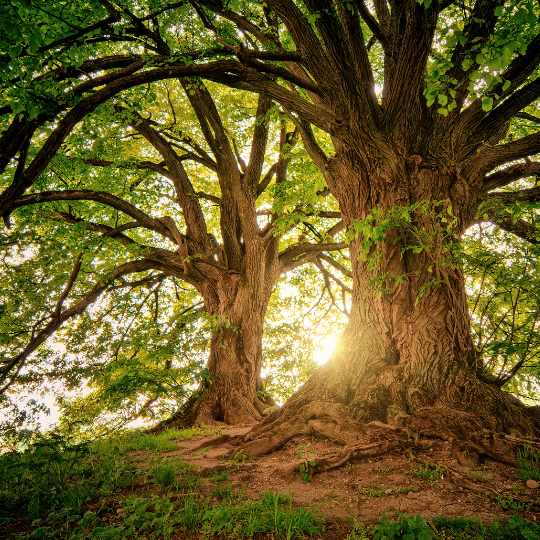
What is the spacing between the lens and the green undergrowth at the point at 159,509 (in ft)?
6.88

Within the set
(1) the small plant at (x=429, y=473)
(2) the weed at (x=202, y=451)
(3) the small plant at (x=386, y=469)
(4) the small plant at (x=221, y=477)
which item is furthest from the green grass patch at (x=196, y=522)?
(2) the weed at (x=202, y=451)

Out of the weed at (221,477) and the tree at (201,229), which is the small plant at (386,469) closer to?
the weed at (221,477)

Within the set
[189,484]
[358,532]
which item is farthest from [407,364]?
[189,484]

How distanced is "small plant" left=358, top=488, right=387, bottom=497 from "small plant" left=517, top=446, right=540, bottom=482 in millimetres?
1154

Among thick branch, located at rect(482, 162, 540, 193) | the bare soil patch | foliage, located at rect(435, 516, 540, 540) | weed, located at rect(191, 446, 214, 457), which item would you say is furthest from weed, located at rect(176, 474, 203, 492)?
thick branch, located at rect(482, 162, 540, 193)

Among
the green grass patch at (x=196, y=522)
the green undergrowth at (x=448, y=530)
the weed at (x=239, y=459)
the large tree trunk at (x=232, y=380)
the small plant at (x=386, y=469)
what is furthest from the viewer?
the large tree trunk at (x=232, y=380)

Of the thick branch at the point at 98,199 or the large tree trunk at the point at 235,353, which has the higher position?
the thick branch at the point at 98,199

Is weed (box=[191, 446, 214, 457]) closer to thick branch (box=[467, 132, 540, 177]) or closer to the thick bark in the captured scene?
the thick bark

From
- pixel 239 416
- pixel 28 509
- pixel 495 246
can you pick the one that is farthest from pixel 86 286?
pixel 495 246

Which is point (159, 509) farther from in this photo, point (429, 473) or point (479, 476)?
point (479, 476)

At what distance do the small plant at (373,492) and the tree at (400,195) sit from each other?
1.91ft

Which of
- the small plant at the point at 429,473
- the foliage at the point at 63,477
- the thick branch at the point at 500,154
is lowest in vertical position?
the foliage at the point at 63,477

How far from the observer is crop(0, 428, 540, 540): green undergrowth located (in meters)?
2.10

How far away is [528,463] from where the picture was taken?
2869mm
